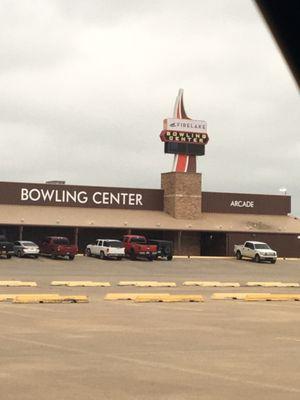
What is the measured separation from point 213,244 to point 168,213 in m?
5.50

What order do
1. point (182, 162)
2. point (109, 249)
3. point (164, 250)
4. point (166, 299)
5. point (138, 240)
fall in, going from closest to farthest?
1. point (166, 299)
2. point (109, 249)
3. point (164, 250)
4. point (138, 240)
5. point (182, 162)

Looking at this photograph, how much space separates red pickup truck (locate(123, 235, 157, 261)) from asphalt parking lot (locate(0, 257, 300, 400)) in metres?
25.1

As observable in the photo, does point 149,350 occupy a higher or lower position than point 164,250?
lower

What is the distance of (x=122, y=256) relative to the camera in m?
55.1

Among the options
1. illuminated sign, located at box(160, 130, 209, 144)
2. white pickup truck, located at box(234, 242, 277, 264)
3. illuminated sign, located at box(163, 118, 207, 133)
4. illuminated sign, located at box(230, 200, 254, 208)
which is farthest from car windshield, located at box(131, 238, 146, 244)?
illuminated sign, located at box(163, 118, 207, 133)

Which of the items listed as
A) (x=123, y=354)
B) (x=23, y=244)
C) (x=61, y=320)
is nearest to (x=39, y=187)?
(x=23, y=244)

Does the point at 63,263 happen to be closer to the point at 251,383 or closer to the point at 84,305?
the point at 84,305

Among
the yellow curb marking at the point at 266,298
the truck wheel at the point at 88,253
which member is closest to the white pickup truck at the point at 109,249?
the truck wheel at the point at 88,253

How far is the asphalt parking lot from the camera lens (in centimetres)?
948

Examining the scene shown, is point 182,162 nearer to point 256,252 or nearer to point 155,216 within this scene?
point 155,216

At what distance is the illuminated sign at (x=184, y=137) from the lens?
6956 centimetres

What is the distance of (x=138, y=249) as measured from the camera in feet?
179

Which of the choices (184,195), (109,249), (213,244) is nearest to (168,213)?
(184,195)

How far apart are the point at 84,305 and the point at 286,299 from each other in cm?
961
